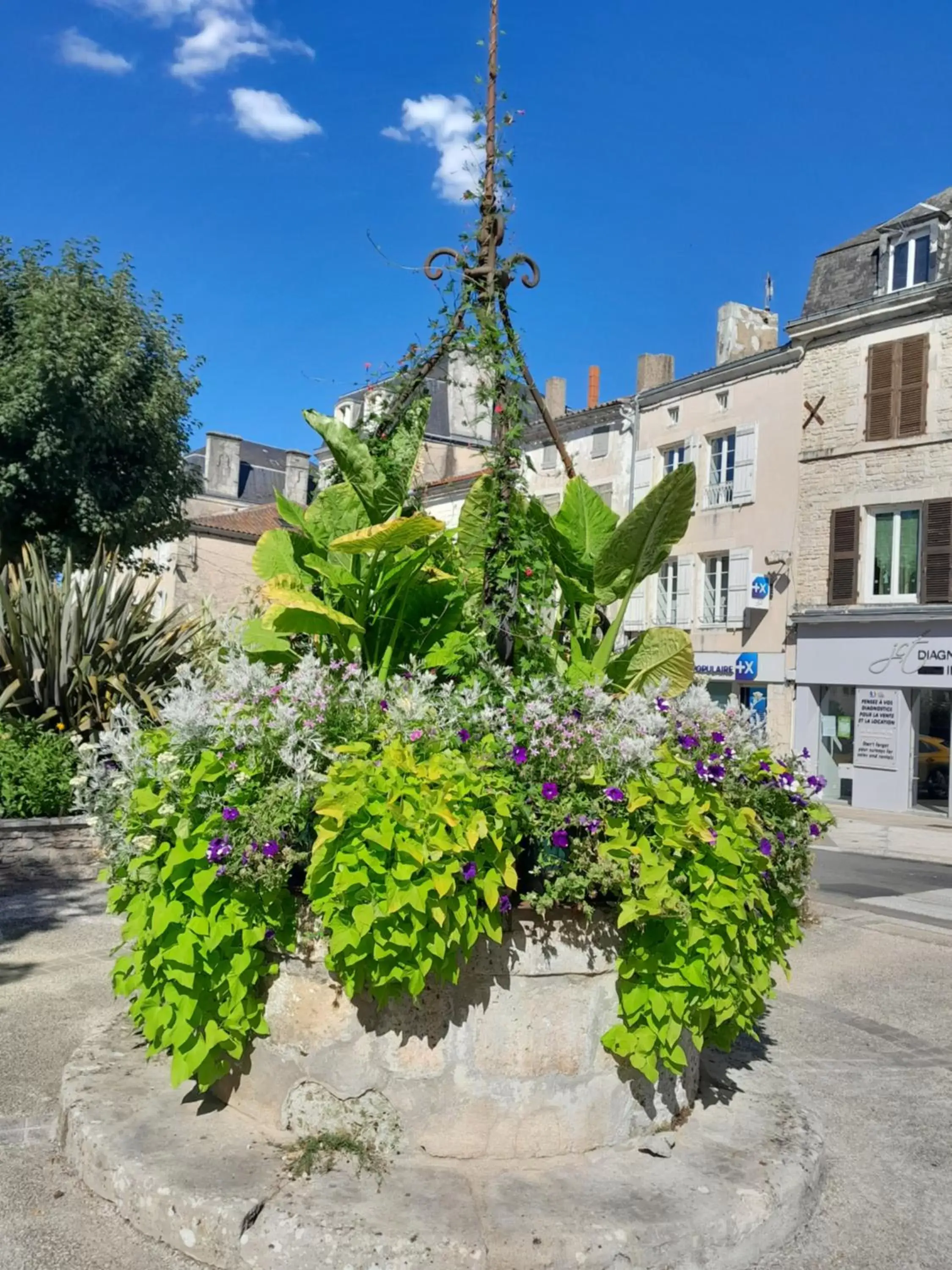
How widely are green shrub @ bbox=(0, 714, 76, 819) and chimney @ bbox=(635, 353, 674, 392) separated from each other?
20.4m

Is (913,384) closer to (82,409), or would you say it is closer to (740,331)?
(740,331)

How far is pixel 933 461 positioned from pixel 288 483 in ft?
94.8

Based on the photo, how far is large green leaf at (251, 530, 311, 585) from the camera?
442cm

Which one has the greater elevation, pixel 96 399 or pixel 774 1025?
pixel 96 399

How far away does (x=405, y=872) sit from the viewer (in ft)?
8.84

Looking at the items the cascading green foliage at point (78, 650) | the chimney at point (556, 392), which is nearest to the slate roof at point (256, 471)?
the chimney at point (556, 392)

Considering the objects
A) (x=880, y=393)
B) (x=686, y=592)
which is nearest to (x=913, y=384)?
(x=880, y=393)

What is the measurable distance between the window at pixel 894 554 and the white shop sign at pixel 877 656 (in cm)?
76

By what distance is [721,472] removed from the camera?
23.4 metres

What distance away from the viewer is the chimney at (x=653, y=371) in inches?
1011

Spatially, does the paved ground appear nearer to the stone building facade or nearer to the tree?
the tree

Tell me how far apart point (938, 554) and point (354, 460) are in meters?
17.1

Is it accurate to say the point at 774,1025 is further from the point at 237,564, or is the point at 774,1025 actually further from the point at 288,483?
the point at 288,483

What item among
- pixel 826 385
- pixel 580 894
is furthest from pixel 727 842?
→ pixel 826 385
